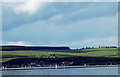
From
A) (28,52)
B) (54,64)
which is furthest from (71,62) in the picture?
(28,52)

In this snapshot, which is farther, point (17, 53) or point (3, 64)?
point (17, 53)

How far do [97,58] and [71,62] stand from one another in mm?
7094

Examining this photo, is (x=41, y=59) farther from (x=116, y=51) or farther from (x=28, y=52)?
(x=116, y=51)

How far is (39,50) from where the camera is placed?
11338cm

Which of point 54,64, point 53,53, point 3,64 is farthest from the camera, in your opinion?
point 53,53

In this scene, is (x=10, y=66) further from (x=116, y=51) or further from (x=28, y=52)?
(x=116, y=51)

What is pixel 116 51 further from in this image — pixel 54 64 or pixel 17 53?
pixel 17 53

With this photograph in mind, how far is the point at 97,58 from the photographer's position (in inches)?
4043

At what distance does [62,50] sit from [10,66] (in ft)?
68.3

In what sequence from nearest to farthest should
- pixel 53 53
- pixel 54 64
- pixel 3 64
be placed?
pixel 3 64
pixel 54 64
pixel 53 53

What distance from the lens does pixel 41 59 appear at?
333 feet

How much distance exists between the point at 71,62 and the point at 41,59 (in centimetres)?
814

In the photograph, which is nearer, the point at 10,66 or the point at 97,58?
the point at 10,66

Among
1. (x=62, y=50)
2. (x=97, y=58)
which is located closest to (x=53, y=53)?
(x=62, y=50)
